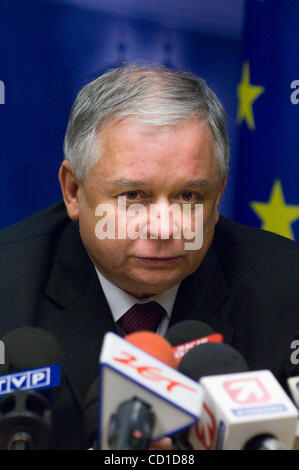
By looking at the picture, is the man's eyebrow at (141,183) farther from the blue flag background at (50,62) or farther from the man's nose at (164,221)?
the blue flag background at (50,62)

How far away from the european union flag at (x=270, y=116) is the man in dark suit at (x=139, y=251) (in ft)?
1.70

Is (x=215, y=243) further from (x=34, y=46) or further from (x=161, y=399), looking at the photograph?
(x=161, y=399)

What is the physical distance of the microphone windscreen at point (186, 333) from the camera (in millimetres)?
1212

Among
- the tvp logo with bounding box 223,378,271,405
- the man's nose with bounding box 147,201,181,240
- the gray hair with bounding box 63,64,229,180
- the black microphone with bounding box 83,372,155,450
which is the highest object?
the gray hair with bounding box 63,64,229,180

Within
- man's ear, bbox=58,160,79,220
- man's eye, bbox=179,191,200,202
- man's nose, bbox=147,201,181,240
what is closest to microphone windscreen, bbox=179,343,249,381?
man's nose, bbox=147,201,181,240

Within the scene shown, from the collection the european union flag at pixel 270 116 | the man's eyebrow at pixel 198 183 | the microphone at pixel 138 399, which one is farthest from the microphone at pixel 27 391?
the european union flag at pixel 270 116

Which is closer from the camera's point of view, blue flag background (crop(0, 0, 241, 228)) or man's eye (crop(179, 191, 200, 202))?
man's eye (crop(179, 191, 200, 202))

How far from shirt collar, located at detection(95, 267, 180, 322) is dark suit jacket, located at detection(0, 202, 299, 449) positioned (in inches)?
0.8

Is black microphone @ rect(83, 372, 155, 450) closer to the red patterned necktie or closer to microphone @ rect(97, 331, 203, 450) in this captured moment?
microphone @ rect(97, 331, 203, 450)

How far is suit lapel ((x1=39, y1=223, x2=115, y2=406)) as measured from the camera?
167 cm

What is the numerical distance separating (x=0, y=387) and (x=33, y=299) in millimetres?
789

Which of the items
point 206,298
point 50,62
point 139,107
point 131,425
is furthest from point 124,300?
point 50,62

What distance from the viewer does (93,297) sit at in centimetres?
177

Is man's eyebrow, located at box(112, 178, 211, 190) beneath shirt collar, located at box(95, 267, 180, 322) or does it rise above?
above
